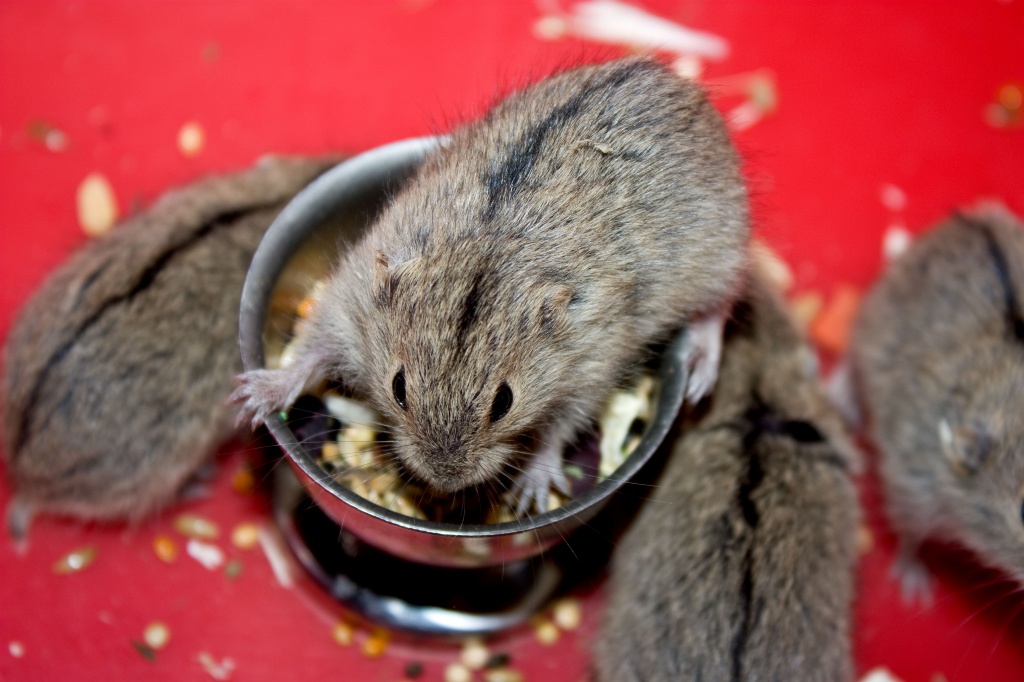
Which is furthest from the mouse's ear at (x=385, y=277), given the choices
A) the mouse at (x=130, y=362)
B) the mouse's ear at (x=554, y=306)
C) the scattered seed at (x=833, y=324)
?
the scattered seed at (x=833, y=324)

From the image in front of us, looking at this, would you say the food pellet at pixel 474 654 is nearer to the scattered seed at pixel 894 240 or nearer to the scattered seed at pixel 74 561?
the scattered seed at pixel 74 561

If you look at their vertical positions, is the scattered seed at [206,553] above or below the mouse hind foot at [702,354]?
below

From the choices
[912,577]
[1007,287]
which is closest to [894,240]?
[1007,287]

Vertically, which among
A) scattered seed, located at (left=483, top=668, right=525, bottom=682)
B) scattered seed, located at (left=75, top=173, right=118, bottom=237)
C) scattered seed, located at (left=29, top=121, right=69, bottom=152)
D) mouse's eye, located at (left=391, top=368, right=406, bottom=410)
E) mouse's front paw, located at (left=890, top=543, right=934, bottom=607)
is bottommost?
mouse's front paw, located at (left=890, top=543, right=934, bottom=607)

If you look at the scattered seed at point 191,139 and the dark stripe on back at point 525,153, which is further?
the scattered seed at point 191,139

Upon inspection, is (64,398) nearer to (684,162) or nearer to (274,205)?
(274,205)

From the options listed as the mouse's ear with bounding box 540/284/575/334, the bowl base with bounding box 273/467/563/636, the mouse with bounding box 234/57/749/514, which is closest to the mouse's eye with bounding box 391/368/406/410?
the mouse with bounding box 234/57/749/514

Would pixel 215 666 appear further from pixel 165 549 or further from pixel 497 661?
pixel 497 661

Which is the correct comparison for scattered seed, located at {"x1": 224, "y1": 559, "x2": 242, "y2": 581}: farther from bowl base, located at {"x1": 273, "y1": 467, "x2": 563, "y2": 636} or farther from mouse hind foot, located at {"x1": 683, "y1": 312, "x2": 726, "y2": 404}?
mouse hind foot, located at {"x1": 683, "y1": 312, "x2": 726, "y2": 404}
